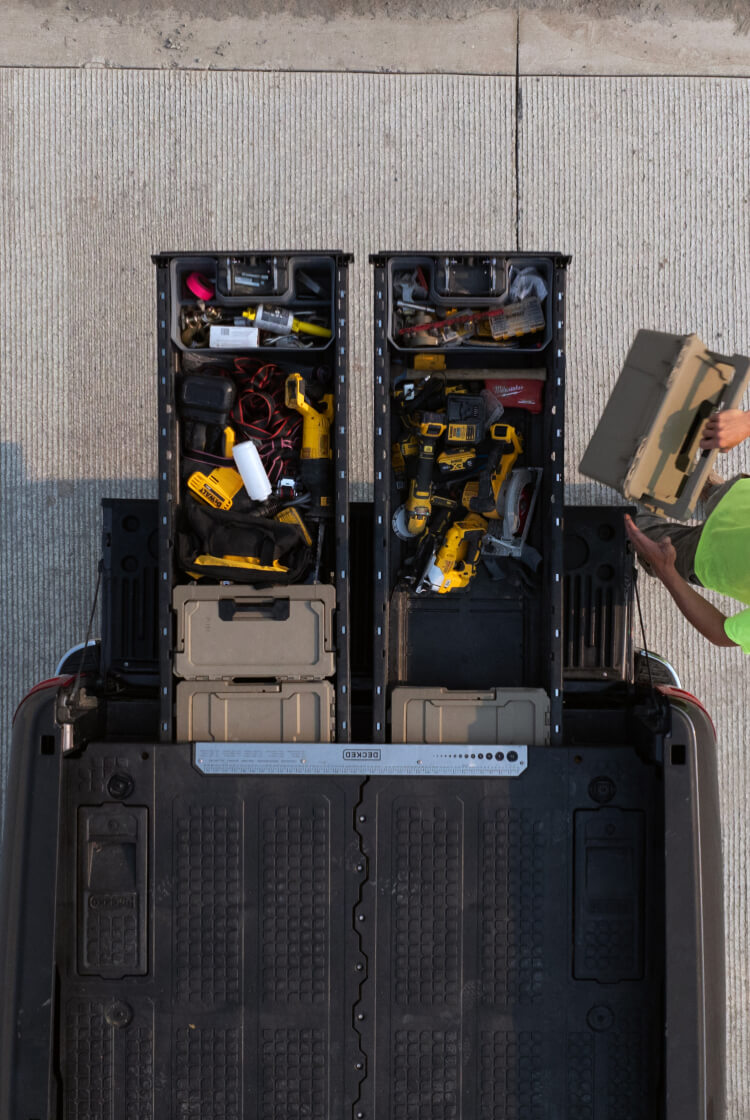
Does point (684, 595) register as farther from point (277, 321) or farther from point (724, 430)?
point (277, 321)

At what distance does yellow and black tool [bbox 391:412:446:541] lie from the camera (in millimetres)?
2348

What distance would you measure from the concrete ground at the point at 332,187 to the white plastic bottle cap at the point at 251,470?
2.65ft

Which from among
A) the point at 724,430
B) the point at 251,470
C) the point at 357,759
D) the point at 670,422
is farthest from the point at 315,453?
the point at 724,430

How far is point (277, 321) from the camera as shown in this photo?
7.43ft

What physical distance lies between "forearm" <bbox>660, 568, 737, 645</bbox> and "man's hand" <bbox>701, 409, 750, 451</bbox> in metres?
0.42

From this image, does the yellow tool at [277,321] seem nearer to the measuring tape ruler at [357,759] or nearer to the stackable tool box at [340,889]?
the stackable tool box at [340,889]

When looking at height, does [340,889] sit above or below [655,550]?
below

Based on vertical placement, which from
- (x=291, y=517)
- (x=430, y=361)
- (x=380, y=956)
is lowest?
(x=380, y=956)

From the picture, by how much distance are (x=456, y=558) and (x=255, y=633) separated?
661 mm

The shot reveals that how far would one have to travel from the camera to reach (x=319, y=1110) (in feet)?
7.03

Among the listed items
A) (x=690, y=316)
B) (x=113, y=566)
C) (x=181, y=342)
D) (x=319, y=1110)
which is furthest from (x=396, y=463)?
(x=319, y=1110)

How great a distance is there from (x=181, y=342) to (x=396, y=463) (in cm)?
75

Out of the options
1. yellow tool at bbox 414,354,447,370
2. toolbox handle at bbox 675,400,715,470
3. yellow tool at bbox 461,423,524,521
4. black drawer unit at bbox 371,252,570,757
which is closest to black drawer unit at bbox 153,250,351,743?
black drawer unit at bbox 371,252,570,757

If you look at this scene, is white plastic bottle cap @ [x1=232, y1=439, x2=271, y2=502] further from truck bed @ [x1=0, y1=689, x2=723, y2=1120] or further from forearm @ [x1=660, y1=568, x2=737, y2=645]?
forearm @ [x1=660, y1=568, x2=737, y2=645]
